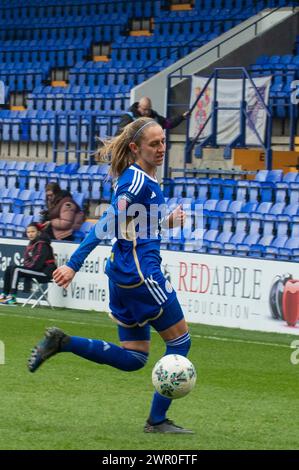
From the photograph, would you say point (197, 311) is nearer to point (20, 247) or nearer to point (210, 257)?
point (210, 257)

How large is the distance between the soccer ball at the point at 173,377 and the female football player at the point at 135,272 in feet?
0.38

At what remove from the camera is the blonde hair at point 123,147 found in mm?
7359

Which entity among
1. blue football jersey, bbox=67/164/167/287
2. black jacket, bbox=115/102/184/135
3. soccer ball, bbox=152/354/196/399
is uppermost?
black jacket, bbox=115/102/184/135

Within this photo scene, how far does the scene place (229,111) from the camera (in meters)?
21.0

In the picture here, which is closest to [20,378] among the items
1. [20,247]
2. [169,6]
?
[20,247]

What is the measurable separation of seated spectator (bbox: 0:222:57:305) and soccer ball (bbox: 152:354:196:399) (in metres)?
9.77

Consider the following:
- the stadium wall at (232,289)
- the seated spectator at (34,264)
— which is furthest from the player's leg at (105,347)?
the seated spectator at (34,264)

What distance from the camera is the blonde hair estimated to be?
7.36 m

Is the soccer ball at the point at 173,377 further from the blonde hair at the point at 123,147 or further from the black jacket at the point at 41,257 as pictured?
the black jacket at the point at 41,257

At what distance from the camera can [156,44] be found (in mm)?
25703

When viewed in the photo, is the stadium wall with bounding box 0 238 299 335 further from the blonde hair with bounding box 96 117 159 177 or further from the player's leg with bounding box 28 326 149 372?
the blonde hair with bounding box 96 117 159 177

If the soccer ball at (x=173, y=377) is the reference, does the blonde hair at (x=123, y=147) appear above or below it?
above

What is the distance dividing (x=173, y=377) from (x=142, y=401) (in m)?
1.68

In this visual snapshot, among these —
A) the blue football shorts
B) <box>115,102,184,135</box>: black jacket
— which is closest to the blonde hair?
the blue football shorts
